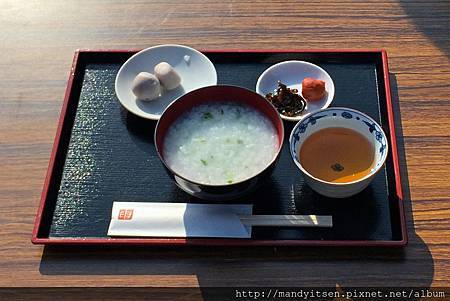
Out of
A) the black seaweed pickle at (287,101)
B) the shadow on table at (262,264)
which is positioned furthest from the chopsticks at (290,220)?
the black seaweed pickle at (287,101)

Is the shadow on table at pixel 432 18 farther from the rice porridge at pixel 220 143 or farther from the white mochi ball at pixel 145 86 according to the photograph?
the white mochi ball at pixel 145 86

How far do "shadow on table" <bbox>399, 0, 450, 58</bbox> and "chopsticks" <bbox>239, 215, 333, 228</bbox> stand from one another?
728mm

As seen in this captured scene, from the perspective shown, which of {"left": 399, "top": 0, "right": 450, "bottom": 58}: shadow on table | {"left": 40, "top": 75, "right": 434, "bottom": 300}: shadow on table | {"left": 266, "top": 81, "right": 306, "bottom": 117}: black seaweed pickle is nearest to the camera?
{"left": 40, "top": 75, "right": 434, "bottom": 300}: shadow on table

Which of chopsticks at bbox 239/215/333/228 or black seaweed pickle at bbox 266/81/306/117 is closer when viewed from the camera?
chopsticks at bbox 239/215/333/228

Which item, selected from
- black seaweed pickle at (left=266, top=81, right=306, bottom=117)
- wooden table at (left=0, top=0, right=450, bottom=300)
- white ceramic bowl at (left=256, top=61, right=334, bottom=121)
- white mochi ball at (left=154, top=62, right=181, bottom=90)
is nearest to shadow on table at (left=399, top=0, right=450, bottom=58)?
wooden table at (left=0, top=0, right=450, bottom=300)

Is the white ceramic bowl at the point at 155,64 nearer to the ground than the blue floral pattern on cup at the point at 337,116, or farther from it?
nearer to the ground

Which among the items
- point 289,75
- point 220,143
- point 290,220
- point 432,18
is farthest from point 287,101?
point 432,18

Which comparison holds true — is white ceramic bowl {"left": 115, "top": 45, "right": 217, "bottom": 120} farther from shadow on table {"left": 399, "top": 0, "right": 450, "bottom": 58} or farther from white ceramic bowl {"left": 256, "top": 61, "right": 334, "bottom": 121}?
shadow on table {"left": 399, "top": 0, "right": 450, "bottom": 58}

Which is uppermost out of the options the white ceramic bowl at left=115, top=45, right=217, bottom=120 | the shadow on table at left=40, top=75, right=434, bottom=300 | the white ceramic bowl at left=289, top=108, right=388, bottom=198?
the white ceramic bowl at left=289, top=108, right=388, bottom=198

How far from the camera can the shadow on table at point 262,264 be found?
1.21 metres

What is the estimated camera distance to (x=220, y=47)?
168 cm

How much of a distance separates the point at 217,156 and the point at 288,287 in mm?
354

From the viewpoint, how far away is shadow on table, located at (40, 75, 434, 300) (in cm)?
121

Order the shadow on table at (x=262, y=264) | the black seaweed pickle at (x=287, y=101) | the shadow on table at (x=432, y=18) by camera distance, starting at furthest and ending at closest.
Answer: the shadow on table at (x=432, y=18), the black seaweed pickle at (x=287, y=101), the shadow on table at (x=262, y=264)
